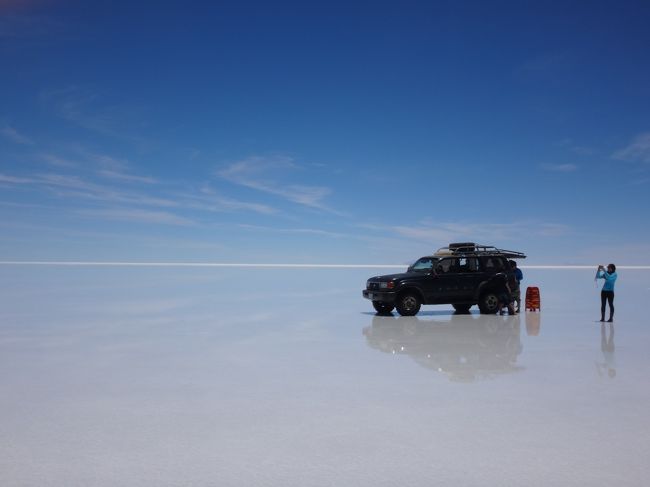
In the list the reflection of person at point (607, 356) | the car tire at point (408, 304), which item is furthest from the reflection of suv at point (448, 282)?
the reflection of person at point (607, 356)

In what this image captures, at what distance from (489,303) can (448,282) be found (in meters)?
1.70

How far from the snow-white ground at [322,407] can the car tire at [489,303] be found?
4.81 metres

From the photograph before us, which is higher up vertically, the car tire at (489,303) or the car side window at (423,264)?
the car side window at (423,264)

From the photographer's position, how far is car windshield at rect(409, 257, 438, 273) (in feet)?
67.8

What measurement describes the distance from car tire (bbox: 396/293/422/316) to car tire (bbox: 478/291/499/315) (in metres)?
2.23

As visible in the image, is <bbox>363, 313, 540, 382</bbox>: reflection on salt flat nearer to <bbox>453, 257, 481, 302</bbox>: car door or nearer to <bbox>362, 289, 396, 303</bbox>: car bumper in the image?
<bbox>362, 289, 396, 303</bbox>: car bumper

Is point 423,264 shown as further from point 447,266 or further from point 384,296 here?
point 384,296

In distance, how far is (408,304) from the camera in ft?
65.3

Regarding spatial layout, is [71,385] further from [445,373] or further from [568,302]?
[568,302]

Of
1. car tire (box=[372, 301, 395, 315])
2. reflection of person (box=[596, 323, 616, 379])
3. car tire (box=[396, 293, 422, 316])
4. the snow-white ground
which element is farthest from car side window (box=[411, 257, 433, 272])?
reflection of person (box=[596, 323, 616, 379])

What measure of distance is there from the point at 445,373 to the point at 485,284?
11.3 meters

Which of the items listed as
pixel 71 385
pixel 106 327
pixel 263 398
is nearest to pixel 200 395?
pixel 263 398

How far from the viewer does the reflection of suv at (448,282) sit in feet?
65.0

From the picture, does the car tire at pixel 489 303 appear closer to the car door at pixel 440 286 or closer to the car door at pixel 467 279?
the car door at pixel 467 279
